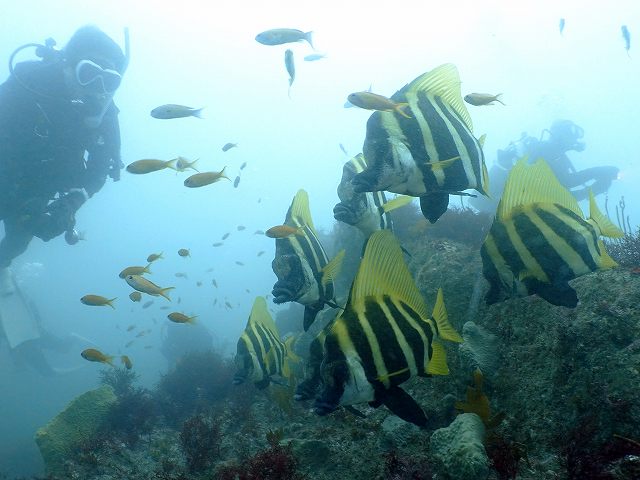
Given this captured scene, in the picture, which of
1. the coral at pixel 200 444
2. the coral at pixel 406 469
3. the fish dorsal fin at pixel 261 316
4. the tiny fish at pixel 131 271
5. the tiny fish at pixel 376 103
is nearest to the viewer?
the tiny fish at pixel 376 103

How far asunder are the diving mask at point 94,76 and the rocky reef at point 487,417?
8.96m

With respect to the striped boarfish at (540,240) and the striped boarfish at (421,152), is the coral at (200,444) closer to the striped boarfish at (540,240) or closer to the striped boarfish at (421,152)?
the striped boarfish at (540,240)

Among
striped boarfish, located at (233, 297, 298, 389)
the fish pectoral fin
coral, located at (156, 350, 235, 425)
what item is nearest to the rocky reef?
striped boarfish, located at (233, 297, 298, 389)

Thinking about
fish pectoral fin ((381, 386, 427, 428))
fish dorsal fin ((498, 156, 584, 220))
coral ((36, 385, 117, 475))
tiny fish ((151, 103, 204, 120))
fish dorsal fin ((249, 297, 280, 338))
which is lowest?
coral ((36, 385, 117, 475))

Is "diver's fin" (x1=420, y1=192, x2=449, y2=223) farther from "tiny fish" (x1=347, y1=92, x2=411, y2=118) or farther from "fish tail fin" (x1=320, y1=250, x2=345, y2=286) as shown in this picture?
"fish tail fin" (x1=320, y1=250, x2=345, y2=286)

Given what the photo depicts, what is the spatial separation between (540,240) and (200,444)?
567cm

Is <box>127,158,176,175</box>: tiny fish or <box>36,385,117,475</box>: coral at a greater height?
<box>127,158,176,175</box>: tiny fish

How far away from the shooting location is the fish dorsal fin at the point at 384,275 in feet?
6.64

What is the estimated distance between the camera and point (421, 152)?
2074mm

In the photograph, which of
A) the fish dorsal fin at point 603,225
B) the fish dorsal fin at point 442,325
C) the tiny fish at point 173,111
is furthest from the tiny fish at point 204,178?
the fish dorsal fin at point 603,225

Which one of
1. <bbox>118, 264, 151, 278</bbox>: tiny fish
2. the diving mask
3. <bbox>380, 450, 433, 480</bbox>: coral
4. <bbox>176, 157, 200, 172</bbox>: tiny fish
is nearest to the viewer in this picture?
<bbox>380, 450, 433, 480</bbox>: coral

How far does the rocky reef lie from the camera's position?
8.90 feet

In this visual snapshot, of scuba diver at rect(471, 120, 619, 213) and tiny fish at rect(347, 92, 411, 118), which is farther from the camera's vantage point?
scuba diver at rect(471, 120, 619, 213)

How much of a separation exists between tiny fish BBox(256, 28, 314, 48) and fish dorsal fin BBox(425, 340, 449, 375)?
519cm
